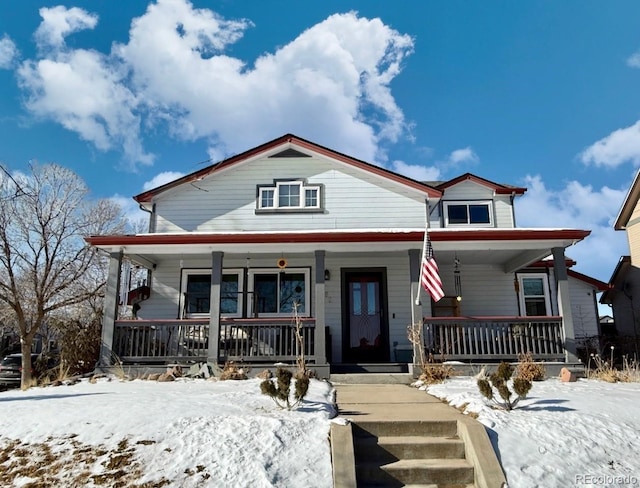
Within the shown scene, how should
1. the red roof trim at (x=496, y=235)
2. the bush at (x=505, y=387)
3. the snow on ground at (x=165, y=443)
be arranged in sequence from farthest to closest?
the red roof trim at (x=496, y=235) < the bush at (x=505, y=387) < the snow on ground at (x=165, y=443)

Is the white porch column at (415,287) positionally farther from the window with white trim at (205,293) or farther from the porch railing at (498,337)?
the window with white trim at (205,293)

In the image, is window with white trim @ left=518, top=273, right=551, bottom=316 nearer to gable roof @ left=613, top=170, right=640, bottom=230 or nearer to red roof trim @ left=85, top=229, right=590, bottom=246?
red roof trim @ left=85, top=229, right=590, bottom=246

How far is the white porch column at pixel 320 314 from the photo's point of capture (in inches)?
373

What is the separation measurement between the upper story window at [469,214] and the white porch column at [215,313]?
7.13 m

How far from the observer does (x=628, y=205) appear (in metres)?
16.5

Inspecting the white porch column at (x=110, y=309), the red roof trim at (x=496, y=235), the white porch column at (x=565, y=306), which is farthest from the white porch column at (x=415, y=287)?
the white porch column at (x=110, y=309)

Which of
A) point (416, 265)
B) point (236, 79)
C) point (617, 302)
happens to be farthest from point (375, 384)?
point (617, 302)

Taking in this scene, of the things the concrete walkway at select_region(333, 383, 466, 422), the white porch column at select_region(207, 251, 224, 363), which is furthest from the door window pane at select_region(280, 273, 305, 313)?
the concrete walkway at select_region(333, 383, 466, 422)

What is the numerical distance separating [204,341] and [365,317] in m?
4.00

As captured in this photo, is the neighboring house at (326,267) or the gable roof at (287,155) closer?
the neighboring house at (326,267)

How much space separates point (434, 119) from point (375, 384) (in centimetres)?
993

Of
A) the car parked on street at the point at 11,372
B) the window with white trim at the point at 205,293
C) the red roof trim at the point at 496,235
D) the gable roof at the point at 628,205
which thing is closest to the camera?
the red roof trim at the point at 496,235

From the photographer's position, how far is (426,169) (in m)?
17.7

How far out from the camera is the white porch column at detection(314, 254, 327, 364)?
9.48 meters
